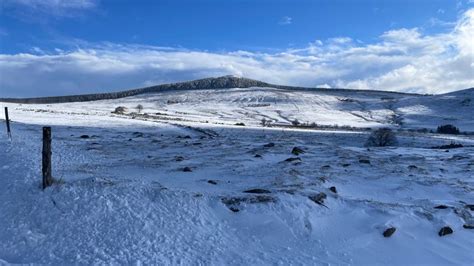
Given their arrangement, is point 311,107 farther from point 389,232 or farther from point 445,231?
point 389,232

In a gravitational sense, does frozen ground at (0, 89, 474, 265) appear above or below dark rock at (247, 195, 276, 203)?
below

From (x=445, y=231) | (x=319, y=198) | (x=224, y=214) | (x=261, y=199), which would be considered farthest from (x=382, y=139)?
(x=224, y=214)

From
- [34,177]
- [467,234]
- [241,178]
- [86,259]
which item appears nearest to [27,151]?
[34,177]

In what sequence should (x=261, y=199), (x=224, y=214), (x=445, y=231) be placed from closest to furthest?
(x=445, y=231) < (x=224, y=214) < (x=261, y=199)

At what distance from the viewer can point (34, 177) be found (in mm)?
16531

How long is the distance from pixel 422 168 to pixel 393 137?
74.2 feet

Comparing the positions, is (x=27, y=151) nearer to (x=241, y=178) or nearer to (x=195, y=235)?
(x=241, y=178)

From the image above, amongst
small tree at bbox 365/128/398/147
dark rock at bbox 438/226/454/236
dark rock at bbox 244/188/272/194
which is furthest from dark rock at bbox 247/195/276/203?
small tree at bbox 365/128/398/147

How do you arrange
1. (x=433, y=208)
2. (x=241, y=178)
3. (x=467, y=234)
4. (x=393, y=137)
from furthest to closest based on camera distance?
(x=393, y=137), (x=241, y=178), (x=433, y=208), (x=467, y=234)

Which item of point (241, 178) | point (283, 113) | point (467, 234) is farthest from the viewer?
point (283, 113)

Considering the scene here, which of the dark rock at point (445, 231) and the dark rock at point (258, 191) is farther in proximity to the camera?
the dark rock at point (258, 191)

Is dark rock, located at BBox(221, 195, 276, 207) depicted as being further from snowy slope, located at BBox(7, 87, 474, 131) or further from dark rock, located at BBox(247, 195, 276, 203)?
snowy slope, located at BBox(7, 87, 474, 131)

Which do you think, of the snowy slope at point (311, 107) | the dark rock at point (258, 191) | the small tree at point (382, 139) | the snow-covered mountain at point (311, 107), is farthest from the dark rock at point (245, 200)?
the snowy slope at point (311, 107)

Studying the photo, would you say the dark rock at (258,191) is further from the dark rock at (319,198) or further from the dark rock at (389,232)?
the dark rock at (389,232)
